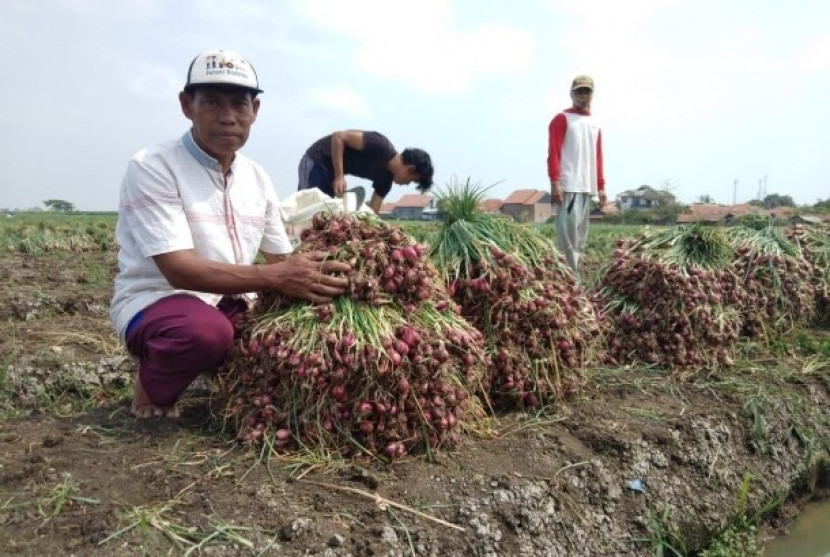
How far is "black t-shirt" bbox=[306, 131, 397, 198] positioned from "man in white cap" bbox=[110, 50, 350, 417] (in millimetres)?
2161

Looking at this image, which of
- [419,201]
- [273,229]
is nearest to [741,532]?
[273,229]

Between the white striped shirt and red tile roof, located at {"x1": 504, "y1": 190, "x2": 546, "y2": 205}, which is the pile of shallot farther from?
red tile roof, located at {"x1": 504, "y1": 190, "x2": 546, "y2": 205}

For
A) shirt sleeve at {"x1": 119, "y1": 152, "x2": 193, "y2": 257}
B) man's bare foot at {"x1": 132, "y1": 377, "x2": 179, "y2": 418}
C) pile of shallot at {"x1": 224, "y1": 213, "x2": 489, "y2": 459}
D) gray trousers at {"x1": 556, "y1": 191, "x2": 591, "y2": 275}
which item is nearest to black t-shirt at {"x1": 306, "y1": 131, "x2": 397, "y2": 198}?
gray trousers at {"x1": 556, "y1": 191, "x2": 591, "y2": 275}

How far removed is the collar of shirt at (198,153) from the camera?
2.77 meters

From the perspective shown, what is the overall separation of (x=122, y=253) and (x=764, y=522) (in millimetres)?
3171

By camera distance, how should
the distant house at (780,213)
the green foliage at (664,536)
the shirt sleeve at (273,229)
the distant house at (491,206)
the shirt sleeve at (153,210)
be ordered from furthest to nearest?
the distant house at (780,213) → the distant house at (491,206) → the shirt sleeve at (273,229) → the green foliage at (664,536) → the shirt sleeve at (153,210)

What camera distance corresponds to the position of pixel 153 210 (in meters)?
2.57

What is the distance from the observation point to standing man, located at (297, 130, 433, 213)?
494cm

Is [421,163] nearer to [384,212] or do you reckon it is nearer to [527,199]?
[384,212]

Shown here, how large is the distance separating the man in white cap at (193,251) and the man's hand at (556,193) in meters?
3.40

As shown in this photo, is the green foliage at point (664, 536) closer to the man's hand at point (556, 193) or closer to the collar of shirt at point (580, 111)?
the man's hand at point (556, 193)

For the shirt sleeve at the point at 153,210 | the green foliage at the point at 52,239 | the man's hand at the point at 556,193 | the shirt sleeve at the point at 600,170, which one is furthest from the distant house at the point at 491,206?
the green foliage at the point at 52,239

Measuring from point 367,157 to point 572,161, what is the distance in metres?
1.82

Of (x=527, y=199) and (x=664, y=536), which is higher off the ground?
(x=527, y=199)
